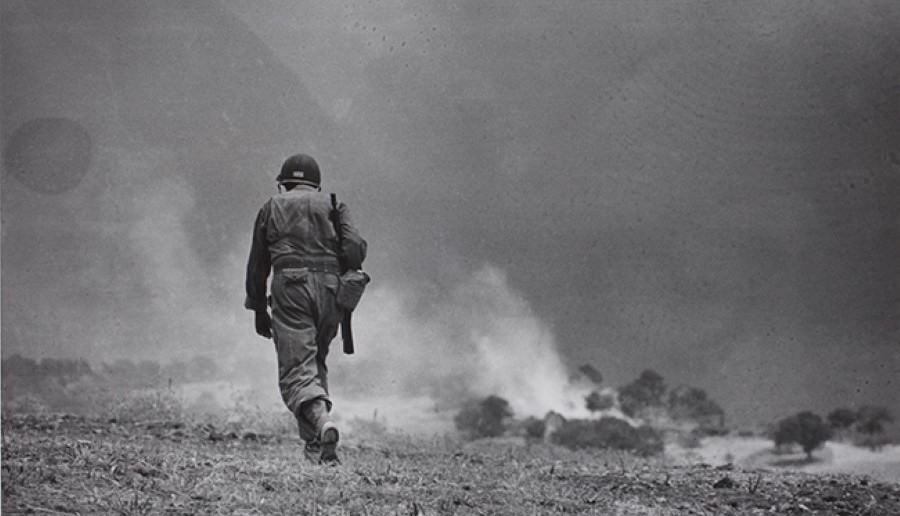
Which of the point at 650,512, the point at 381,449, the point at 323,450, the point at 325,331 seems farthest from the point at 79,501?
the point at 381,449

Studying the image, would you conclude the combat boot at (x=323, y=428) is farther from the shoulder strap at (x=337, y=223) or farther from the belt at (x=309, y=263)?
the shoulder strap at (x=337, y=223)

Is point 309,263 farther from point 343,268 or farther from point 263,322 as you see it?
point 263,322

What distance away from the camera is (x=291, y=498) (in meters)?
5.30

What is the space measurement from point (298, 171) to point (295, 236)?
528 mm

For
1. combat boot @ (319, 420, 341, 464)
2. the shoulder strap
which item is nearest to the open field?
combat boot @ (319, 420, 341, 464)

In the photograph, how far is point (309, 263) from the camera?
7.13 m

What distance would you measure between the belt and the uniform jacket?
2cm

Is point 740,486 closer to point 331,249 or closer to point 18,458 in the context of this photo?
point 331,249

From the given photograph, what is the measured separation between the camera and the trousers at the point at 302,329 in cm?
691

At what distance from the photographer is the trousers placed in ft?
22.7

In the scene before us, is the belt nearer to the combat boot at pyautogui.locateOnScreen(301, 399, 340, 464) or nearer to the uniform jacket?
the uniform jacket

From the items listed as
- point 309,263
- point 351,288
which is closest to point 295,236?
point 309,263

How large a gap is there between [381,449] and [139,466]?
3291mm

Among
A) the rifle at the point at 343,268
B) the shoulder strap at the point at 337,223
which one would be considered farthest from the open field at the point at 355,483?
the shoulder strap at the point at 337,223
